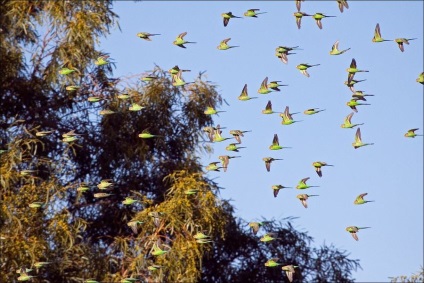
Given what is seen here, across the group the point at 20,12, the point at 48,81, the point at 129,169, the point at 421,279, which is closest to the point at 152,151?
the point at 129,169

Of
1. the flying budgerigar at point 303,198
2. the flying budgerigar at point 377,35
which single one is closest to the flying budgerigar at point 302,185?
the flying budgerigar at point 303,198

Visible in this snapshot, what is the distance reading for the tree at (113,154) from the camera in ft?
43.3

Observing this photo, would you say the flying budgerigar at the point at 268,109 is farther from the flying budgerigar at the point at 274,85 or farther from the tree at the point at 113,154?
the tree at the point at 113,154

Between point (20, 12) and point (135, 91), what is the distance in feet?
6.00

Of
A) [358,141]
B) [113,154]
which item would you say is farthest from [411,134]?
[113,154]

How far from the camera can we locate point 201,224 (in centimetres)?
1311

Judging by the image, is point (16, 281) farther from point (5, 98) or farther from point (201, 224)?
point (5, 98)

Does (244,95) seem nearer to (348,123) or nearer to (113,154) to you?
(348,123)

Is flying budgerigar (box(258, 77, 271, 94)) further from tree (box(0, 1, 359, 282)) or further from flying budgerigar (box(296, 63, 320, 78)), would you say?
tree (box(0, 1, 359, 282))

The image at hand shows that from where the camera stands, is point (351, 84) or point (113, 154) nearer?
point (351, 84)

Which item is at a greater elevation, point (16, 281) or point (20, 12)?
point (20, 12)

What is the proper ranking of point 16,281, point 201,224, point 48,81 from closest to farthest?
point 16,281
point 201,224
point 48,81

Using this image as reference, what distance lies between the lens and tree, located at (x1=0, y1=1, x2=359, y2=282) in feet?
43.3

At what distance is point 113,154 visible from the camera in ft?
46.4
